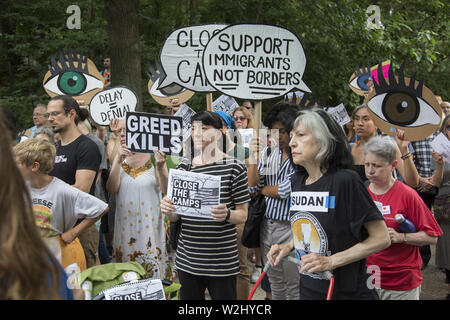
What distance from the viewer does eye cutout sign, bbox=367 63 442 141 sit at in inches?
176

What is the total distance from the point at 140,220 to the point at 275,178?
4.28 feet

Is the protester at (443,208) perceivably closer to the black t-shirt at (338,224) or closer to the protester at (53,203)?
the black t-shirt at (338,224)

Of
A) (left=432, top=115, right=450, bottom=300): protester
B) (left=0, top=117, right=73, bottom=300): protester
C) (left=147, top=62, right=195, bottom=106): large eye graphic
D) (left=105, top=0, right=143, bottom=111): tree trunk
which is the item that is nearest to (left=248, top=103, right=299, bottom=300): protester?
(left=432, top=115, right=450, bottom=300): protester

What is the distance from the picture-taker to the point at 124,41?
9.02 metres

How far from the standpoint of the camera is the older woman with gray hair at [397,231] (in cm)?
341

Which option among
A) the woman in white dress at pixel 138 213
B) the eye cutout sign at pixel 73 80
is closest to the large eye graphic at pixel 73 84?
the eye cutout sign at pixel 73 80

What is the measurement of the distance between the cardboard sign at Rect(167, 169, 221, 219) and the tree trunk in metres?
5.53

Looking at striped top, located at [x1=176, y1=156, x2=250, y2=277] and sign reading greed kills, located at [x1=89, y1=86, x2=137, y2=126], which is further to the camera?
sign reading greed kills, located at [x1=89, y1=86, x2=137, y2=126]

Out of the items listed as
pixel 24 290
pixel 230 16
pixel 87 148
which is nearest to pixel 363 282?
pixel 24 290

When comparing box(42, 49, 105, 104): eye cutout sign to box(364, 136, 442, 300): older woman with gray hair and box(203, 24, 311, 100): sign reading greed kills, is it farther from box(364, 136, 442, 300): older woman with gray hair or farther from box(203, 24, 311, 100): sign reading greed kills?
box(364, 136, 442, 300): older woman with gray hair

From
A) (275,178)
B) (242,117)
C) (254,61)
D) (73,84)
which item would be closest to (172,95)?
(242,117)

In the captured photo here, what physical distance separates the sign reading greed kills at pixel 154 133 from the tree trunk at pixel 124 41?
4898 mm

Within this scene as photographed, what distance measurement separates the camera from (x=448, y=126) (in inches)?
214

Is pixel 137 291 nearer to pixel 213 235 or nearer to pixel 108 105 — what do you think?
pixel 213 235
